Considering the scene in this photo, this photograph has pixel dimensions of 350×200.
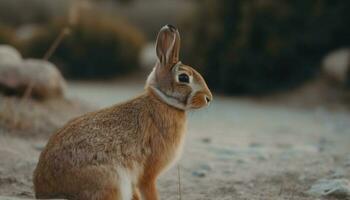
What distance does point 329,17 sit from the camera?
1680 centimetres

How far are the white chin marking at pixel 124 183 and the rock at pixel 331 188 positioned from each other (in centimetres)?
189

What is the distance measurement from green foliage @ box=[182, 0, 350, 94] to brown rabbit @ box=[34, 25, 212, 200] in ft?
36.9

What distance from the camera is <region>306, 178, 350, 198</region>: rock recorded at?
6.26 m

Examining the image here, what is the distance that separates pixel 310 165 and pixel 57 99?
394cm

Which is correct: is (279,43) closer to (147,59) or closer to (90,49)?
(147,59)

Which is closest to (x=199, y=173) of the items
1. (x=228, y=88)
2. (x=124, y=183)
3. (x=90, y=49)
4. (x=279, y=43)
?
(x=124, y=183)

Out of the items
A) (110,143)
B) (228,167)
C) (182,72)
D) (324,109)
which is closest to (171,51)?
(182,72)

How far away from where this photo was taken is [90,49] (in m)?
20.6

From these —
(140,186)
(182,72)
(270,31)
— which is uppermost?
(270,31)

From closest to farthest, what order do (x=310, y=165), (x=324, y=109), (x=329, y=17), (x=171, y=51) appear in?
(x=171, y=51), (x=310, y=165), (x=324, y=109), (x=329, y=17)

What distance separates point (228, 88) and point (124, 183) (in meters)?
12.1

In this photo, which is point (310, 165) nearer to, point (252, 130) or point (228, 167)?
point (228, 167)

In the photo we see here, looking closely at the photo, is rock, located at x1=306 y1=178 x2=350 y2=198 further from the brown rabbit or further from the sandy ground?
the brown rabbit

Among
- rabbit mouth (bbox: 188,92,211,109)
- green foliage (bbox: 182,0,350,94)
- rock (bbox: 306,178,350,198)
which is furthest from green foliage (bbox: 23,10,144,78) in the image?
rabbit mouth (bbox: 188,92,211,109)
